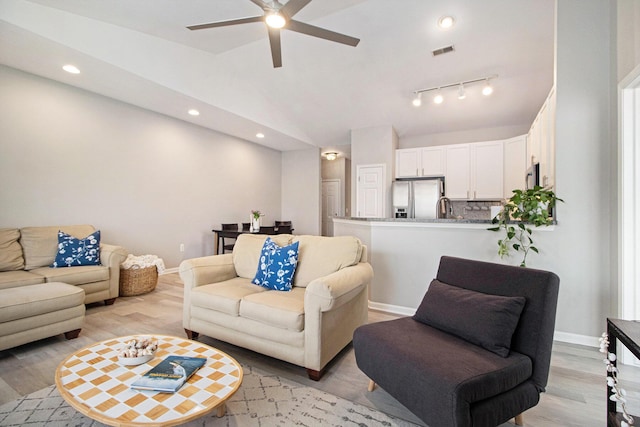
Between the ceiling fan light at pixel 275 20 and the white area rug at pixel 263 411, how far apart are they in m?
2.74

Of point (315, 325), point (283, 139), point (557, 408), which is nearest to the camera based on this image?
point (557, 408)

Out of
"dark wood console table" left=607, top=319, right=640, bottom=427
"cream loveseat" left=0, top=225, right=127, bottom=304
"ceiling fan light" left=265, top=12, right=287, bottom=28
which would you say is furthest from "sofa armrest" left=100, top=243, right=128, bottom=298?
"dark wood console table" left=607, top=319, right=640, bottom=427

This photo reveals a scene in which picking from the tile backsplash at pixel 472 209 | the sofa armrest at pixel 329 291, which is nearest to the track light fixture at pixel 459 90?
the tile backsplash at pixel 472 209

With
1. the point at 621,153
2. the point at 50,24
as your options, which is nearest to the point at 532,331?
the point at 621,153

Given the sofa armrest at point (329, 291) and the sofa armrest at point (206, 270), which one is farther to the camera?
the sofa armrest at point (206, 270)

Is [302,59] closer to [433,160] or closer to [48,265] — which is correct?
[433,160]

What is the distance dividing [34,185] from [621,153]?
19.9ft

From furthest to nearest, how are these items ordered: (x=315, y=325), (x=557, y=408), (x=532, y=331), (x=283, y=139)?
1. (x=283, y=139)
2. (x=315, y=325)
3. (x=557, y=408)
4. (x=532, y=331)

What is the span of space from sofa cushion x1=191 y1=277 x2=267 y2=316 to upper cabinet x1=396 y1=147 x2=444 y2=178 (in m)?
4.15

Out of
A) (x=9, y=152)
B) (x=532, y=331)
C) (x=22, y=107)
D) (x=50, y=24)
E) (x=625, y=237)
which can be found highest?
(x=50, y=24)

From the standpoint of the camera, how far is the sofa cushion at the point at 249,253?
2852 millimetres

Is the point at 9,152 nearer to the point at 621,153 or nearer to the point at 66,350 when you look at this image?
the point at 66,350

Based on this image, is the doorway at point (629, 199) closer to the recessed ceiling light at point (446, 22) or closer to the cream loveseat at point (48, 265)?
the recessed ceiling light at point (446, 22)

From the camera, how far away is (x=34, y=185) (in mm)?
3688
